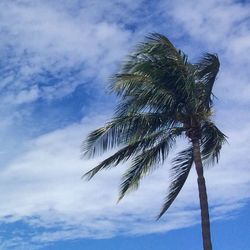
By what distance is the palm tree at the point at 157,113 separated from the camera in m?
24.0

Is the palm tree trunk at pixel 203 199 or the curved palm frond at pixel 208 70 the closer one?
the palm tree trunk at pixel 203 199

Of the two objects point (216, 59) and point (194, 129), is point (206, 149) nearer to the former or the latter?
point (194, 129)

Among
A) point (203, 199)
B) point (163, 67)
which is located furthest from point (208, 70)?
point (203, 199)

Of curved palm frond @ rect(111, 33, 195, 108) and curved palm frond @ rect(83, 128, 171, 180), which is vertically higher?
curved palm frond @ rect(111, 33, 195, 108)

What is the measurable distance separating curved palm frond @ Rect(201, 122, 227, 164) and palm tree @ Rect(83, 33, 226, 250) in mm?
37

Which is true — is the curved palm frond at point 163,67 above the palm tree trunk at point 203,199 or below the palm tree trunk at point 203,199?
above

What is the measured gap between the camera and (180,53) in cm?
2456

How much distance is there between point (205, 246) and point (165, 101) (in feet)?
17.9

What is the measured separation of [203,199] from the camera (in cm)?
2275

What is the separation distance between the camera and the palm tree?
78.6ft

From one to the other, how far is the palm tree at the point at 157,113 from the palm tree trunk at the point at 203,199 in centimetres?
5

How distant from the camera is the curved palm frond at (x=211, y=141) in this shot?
24.5 metres

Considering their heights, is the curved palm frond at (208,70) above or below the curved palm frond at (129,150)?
above

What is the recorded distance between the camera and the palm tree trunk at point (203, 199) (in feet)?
72.2
